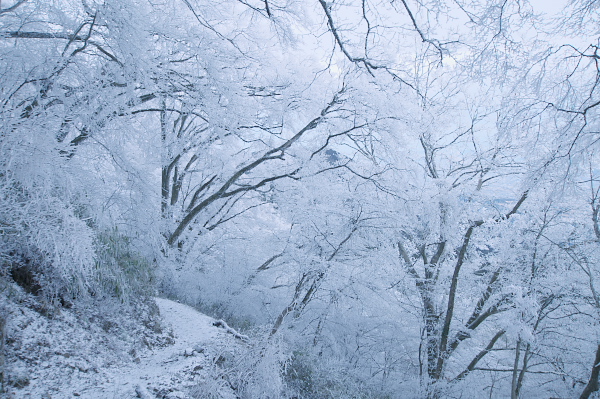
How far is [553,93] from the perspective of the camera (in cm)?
309

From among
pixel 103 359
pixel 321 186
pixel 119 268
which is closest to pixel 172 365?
pixel 103 359

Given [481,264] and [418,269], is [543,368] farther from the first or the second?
[418,269]

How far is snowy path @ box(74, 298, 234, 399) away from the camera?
108 inches

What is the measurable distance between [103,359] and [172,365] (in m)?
0.69

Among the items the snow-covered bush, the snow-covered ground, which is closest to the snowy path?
the snow-covered ground

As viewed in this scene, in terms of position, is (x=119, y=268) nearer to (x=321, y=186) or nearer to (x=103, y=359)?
(x=103, y=359)

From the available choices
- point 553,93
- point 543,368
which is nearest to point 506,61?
point 553,93

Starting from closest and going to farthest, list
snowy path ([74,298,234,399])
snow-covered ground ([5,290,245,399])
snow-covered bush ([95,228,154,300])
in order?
snow-covered ground ([5,290,245,399])
snowy path ([74,298,234,399])
snow-covered bush ([95,228,154,300])

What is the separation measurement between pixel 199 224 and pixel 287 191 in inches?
108

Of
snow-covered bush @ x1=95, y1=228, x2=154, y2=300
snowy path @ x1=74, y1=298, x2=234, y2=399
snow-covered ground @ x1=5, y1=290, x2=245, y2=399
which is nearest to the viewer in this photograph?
snow-covered ground @ x1=5, y1=290, x2=245, y2=399

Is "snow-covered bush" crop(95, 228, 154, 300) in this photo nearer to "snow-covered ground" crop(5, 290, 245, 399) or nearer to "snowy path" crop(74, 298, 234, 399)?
"snow-covered ground" crop(5, 290, 245, 399)

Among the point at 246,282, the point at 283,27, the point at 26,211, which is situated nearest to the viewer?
the point at 26,211

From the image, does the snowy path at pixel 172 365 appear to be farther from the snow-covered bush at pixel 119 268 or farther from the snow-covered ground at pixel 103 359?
the snow-covered bush at pixel 119 268

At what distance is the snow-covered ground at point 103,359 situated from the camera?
2.48 meters
